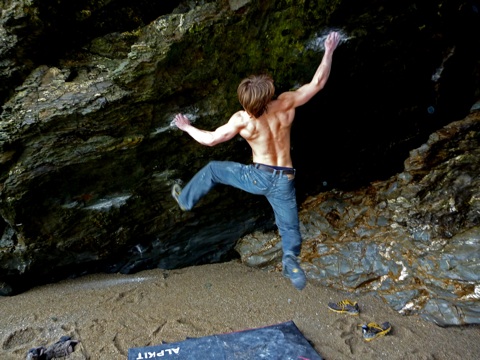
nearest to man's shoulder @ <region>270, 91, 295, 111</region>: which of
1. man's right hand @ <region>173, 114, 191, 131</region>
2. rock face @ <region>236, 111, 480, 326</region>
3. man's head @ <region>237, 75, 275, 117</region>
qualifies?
man's head @ <region>237, 75, 275, 117</region>

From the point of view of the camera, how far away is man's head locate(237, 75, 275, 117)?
3805 mm

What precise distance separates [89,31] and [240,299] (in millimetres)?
3974

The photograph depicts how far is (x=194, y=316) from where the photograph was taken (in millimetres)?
5199

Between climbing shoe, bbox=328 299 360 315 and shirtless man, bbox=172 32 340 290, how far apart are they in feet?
4.76

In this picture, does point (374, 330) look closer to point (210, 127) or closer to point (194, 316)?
point (194, 316)

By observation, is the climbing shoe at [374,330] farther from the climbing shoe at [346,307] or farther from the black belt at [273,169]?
the black belt at [273,169]

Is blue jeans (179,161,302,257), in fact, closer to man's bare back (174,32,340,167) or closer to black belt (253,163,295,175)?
black belt (253,163,295,175)

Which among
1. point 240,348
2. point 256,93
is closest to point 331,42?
point 256,93

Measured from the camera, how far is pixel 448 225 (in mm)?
5219

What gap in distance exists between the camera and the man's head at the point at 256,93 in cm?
380

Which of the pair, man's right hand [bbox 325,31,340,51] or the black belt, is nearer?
man's right hand [bbox 325,31,340,51]

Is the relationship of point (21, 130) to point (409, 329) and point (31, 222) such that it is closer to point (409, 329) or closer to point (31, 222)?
point (31, 222)

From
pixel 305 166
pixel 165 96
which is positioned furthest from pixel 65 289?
pixel 305 166

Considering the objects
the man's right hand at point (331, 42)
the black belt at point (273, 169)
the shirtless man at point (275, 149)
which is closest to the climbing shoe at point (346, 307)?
the shirtless man at point (275, 149)
